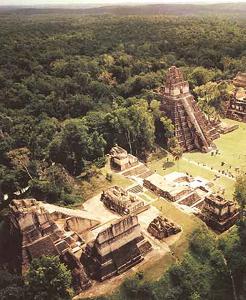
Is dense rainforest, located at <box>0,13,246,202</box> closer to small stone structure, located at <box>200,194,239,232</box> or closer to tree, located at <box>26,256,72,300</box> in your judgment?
tree, located at <box>26,256,72,300</box>

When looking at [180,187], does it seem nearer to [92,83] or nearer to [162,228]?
[162,228]

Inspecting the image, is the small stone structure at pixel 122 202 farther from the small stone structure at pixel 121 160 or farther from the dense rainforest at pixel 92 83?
the small stone structure at pixel 121 160

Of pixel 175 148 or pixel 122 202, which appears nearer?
pixel 122 202

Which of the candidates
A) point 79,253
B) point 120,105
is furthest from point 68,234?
point 120,105

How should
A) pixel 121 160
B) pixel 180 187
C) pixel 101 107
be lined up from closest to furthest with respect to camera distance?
1. pixel 180 187
2. pixel 121 160
3. pixel 101 107

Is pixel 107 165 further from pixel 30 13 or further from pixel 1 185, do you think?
pixel 30 13

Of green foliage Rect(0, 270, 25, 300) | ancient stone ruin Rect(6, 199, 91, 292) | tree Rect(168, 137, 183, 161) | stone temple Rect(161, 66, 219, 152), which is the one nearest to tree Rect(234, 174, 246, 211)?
ancient stone ruin Rect(6, 199, 91, 292)

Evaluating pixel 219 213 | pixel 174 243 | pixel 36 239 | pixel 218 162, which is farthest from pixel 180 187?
pixel 36 239
